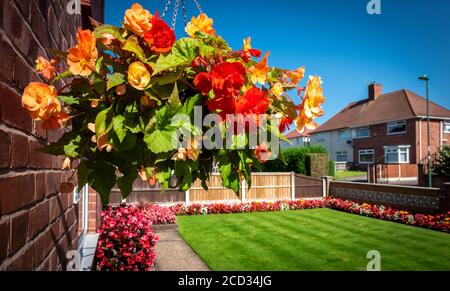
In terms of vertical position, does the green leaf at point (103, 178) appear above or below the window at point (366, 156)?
below

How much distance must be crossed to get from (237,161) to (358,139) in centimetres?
4538

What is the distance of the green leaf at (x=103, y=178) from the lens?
1.17 metres

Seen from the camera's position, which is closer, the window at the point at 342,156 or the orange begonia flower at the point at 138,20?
the orange begonia flower at the point at 138,20

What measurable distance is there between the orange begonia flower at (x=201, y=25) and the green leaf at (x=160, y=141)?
541 mm

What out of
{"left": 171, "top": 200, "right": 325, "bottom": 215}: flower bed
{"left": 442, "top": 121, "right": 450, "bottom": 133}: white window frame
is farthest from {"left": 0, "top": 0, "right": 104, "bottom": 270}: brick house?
{"left": 442, "top": 121, "right": 450, "bottom": 133}: white window frame

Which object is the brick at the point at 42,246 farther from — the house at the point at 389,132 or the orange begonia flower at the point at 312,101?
the house at the point at 389,132

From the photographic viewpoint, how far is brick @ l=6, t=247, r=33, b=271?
3.52 feet

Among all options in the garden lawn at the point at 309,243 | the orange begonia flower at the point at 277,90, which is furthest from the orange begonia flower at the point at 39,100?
the garden lawn at the point at 309,243

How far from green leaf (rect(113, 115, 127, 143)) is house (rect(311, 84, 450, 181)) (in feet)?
108

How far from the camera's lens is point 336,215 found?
1587 cm

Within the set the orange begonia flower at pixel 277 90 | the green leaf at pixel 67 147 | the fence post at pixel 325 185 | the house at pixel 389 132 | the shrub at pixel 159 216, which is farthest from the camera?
the house at pixel 389 132

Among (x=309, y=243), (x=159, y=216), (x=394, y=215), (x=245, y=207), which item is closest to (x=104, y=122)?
(x=309, y=243)

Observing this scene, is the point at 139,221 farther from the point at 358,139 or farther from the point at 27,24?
the point at 358,139
